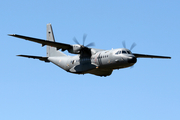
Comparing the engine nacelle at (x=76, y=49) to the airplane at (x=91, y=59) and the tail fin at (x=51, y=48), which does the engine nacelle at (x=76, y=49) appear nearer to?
the airplane at (x=91, y=59)

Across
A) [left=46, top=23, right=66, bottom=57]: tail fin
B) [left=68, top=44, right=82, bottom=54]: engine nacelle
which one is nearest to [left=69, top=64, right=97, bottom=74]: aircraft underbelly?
[left=68, top=44, right=82, bottom=54]: engine nacelle

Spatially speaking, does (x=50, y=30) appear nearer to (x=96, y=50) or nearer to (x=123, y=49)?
(x=96, y=50)

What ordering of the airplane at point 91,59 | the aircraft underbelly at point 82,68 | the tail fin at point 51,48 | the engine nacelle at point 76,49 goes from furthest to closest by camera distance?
the tail fin at point 51,48, the engine nacelle at point 76,49, the aircraft underbelly at point 82,68, the airplane at point 91,59

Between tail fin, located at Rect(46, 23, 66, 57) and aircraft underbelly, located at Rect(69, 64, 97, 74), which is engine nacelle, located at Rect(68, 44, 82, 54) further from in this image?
tail fin, located at Rect(46, 23, 66, 57)

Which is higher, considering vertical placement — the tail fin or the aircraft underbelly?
the tail fin

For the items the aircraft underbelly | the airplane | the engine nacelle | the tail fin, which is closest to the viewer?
the airplane

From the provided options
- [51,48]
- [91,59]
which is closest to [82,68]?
[91,59]

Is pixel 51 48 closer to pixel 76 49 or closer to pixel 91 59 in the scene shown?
pixel 76 49

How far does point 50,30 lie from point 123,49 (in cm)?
1185

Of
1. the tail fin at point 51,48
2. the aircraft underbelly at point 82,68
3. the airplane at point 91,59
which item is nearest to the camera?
the airplane at point 91,59

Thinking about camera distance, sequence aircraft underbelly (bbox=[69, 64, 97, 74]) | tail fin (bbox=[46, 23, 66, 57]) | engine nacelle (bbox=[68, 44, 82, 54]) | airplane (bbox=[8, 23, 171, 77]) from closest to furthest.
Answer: airplane (bbox=[8, 23, 171, 77])
aircraft underbelly (bbox=[69, 64, 97, 74])
engine nacelle (bbox=[68, 44, 82, 54])
tail fin (bbox=[46, 23, 66, 57])

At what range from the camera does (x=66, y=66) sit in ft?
93.8

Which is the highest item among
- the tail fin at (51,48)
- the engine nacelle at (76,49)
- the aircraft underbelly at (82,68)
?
the tail fin at (51,48)

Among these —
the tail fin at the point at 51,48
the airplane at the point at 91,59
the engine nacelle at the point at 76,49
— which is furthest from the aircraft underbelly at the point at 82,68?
the tail fin at the point at 51,48
